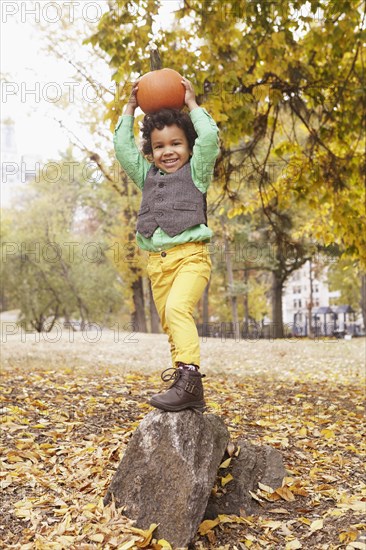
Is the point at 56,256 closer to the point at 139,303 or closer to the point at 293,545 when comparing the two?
the point at 139,303

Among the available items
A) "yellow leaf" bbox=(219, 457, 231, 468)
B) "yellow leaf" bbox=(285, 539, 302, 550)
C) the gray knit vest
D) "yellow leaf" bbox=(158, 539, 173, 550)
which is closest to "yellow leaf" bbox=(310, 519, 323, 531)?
"yellow leaf" bbox=(285, 539, 302, 550)

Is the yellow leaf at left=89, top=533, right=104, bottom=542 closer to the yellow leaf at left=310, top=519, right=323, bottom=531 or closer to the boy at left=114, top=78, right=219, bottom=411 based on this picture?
the boy at left=114, top=78, right=219, bottom=411

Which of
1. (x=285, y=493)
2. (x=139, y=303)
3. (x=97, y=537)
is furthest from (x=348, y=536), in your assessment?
(x=139, y=303)

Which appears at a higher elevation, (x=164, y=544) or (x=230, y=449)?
(x=230, y=449)

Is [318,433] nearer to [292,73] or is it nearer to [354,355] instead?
[292,73]

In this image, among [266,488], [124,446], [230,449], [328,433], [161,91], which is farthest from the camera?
[328,433]

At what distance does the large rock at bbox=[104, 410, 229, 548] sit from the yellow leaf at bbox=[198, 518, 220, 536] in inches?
6.2

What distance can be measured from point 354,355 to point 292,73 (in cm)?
787

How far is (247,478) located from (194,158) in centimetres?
235

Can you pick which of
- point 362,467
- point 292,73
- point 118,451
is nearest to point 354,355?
point 292,73

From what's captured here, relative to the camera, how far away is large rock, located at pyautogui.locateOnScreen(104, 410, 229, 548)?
11.5 feet

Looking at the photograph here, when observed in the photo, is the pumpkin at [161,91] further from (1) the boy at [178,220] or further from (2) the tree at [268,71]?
(2) the tree at [268,71]

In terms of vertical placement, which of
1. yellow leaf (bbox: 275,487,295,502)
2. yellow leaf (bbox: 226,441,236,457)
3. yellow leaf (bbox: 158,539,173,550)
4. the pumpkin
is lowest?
yellow leaf (bbox: 158,539,173,550)

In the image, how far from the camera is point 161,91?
12.6ft
